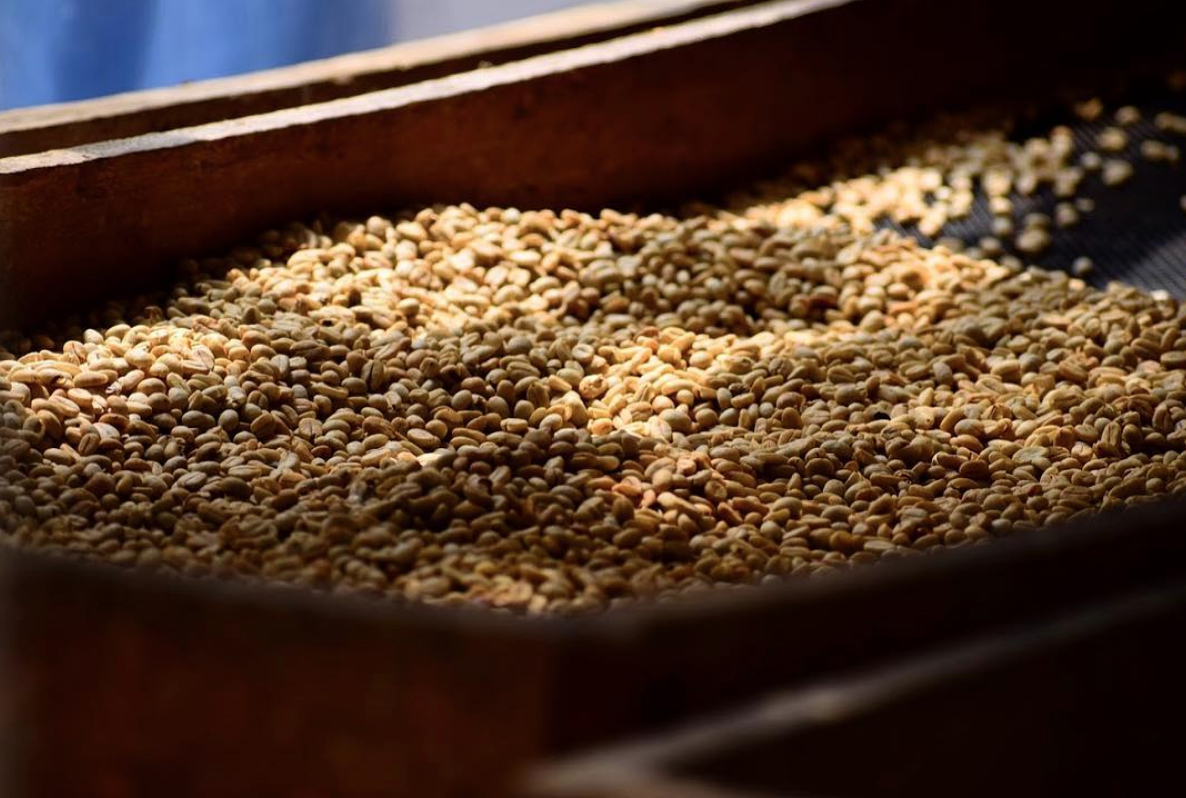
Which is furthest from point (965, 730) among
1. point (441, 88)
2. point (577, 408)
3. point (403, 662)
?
point (441, 88)

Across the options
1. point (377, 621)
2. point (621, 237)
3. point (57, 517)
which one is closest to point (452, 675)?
point (377, 621)

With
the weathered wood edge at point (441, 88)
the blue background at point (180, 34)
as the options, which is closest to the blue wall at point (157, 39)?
the blue background at point (180, 34)

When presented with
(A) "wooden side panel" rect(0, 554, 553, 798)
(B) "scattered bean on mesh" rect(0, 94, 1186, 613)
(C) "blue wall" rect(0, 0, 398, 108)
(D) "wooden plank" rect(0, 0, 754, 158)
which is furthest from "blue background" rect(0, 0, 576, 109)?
(A) "wooden side panel" rect(0, 554, 553, 798)

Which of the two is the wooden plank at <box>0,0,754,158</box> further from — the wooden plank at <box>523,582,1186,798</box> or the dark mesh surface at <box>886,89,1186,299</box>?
the wooden plank at <box>523,582,1186,798</box>

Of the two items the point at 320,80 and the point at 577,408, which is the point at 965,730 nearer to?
the point at 577,408

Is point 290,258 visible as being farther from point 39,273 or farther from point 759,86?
point 759,86
